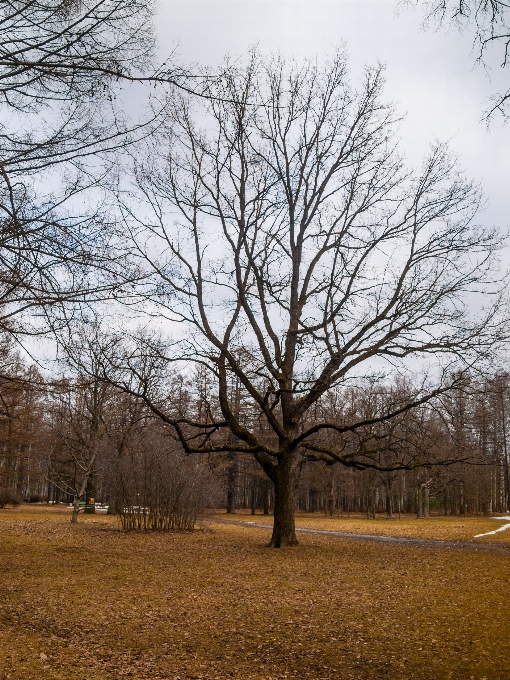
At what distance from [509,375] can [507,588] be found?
5.61 meters

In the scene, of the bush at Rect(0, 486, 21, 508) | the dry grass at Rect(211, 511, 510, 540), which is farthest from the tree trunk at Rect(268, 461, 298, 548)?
the bush at Rect(0, 486, 21, 508)

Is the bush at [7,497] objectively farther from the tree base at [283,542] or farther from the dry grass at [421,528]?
the tree base at [283,542]

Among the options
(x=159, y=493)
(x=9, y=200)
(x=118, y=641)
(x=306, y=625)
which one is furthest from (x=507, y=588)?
(x=159, y=493)

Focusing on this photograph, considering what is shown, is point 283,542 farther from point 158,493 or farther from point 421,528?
point 421,528

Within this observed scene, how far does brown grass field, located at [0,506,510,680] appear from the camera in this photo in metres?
5.60

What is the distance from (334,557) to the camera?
14.1 metres

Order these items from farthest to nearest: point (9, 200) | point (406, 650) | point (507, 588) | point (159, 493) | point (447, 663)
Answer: point (159, 493) < point (507, 588) < point (406, 650) < point (447, 663) < point (9, 200)

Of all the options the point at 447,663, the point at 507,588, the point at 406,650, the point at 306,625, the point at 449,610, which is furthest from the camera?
the point at 507,588

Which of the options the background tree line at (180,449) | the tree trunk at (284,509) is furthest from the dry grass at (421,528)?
the tree trunk at (284,509)

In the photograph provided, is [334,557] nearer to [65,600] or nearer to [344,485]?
[65,600]

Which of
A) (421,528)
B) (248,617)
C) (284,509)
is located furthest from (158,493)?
(421,528)

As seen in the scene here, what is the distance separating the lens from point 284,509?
53.8 feet

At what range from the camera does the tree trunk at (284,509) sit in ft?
53.3

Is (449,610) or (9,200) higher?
(9,200)
